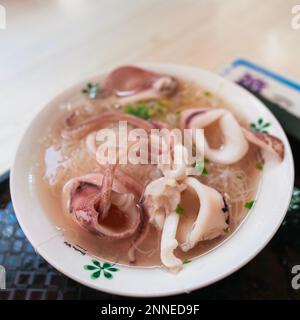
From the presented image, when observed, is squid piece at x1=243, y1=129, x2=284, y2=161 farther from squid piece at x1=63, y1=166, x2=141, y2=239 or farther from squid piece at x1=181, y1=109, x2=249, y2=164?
squid piece at x1=63, y1=166, x2=141, y2=239

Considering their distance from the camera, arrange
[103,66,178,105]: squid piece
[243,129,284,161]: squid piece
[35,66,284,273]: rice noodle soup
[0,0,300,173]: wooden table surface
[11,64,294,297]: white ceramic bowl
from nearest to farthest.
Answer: [11,64,294,297]: white ceramic bowl → [35,66,284,273]: rice noodle soup → [243,129,284,161]: squid piece → [103,66,178,105]: squid piece → [0,0,300,173]: wooden table surface

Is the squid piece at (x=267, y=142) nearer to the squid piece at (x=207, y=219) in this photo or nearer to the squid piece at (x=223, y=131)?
the squid piece at (x=223, y=131)

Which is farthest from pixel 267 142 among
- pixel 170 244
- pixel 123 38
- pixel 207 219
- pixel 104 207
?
pixel 123 38

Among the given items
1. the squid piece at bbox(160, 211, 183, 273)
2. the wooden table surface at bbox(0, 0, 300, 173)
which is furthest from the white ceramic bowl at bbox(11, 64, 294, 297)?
the wooden table surface at bbox(0, 0, 300, 173)
